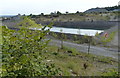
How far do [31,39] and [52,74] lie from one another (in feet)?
3.87

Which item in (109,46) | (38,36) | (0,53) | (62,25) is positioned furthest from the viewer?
(62,25)

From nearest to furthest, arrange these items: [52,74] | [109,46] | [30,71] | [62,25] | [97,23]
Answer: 1. [30,71]
2. [52,74]
3. [109,46]
4. [97,23]
5. [62,25]

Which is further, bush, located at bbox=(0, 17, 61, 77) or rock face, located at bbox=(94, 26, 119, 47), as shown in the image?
rock face, located at bbox=(94, 26, 119, 47)

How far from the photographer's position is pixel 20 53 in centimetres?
337

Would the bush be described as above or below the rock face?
above

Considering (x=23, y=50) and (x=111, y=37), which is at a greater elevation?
(x=23, y=50)

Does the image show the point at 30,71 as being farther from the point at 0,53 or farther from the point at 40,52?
the point at 0,53

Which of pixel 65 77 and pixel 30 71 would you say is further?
pixel 65 77

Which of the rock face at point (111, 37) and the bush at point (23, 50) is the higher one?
the bush at point (23, 50)

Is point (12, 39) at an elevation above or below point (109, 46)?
above

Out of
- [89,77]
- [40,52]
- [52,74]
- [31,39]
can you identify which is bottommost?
[89,77]

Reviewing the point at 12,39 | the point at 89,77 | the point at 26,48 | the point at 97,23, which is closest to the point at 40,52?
the point at 26,48

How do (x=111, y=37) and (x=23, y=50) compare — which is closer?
(x=23, y=50)

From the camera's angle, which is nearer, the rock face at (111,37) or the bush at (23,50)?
the bush at (23,50)
